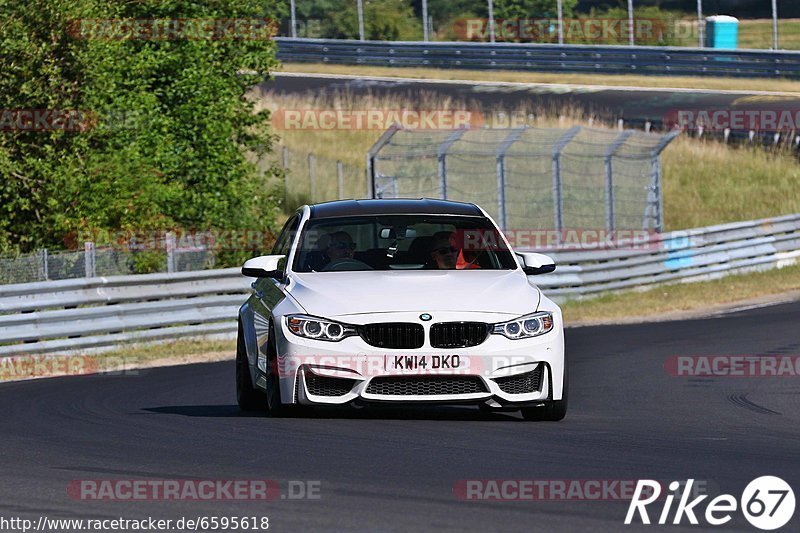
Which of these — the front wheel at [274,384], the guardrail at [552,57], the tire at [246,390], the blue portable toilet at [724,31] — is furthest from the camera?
the blue portable toilet at [724,31]

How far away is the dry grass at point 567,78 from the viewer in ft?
149

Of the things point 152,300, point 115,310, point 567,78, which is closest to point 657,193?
point 152,300

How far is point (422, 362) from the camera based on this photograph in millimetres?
9602

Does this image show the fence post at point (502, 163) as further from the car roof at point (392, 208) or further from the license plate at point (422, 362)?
the license plate at point (422, 362)

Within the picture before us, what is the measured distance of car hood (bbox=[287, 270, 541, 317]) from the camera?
382 inches

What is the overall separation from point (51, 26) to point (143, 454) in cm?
1639

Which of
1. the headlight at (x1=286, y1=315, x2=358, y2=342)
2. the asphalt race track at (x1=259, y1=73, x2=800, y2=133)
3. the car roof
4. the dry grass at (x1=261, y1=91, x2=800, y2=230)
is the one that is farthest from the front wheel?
the asphalt race track at (x1=259, y1=73, x2=800, y2=133)

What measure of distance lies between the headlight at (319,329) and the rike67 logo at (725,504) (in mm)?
2871

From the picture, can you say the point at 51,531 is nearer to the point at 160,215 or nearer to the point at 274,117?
the point at 160,215

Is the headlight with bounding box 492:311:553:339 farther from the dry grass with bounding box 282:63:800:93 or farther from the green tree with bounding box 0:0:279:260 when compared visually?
the dry grass with bounding box 282:63:800:93

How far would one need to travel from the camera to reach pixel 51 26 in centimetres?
2378

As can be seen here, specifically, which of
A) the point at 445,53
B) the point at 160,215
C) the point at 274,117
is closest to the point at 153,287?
the point at 160,215

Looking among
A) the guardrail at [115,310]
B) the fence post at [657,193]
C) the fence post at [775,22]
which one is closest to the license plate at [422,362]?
the guardrail at [115,310]

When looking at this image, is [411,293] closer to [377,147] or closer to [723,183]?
[377,147]
